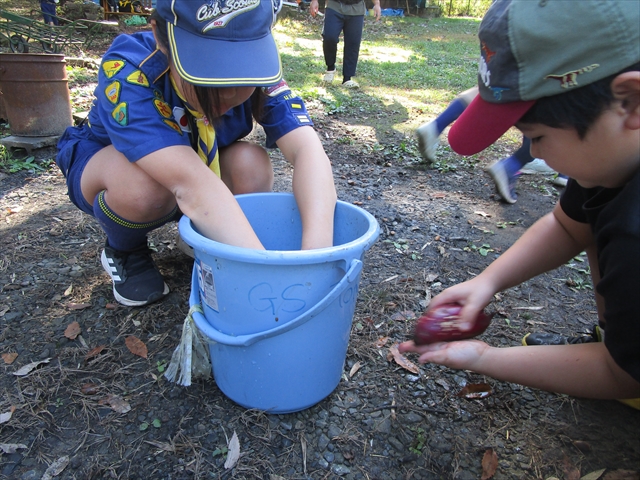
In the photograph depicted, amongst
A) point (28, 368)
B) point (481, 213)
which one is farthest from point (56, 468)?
point (481, 213)

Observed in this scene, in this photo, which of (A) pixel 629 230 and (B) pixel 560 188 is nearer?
(A) pixel 629 230

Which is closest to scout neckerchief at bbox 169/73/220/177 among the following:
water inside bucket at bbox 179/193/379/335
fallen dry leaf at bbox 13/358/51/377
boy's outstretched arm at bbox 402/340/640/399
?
water inside bucket at bbox 179/193/379/335

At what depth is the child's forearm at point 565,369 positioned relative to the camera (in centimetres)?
100

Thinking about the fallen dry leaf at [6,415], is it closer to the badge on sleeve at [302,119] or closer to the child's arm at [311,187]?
the child's arm at [311,187]

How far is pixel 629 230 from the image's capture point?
2.71 ft

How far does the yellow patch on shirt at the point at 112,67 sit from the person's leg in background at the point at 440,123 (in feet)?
4.93

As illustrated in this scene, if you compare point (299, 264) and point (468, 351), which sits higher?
point (299, 264)

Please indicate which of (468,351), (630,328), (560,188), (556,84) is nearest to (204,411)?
(468,351)

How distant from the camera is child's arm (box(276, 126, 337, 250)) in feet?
4.33

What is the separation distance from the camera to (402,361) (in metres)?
1.48

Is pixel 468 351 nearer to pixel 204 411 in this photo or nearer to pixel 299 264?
pixel 299 264

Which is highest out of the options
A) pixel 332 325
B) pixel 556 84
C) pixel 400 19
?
pixel 556 84

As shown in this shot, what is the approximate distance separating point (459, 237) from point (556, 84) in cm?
149

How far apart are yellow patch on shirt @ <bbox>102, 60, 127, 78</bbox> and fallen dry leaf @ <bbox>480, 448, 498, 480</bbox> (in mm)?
1383
